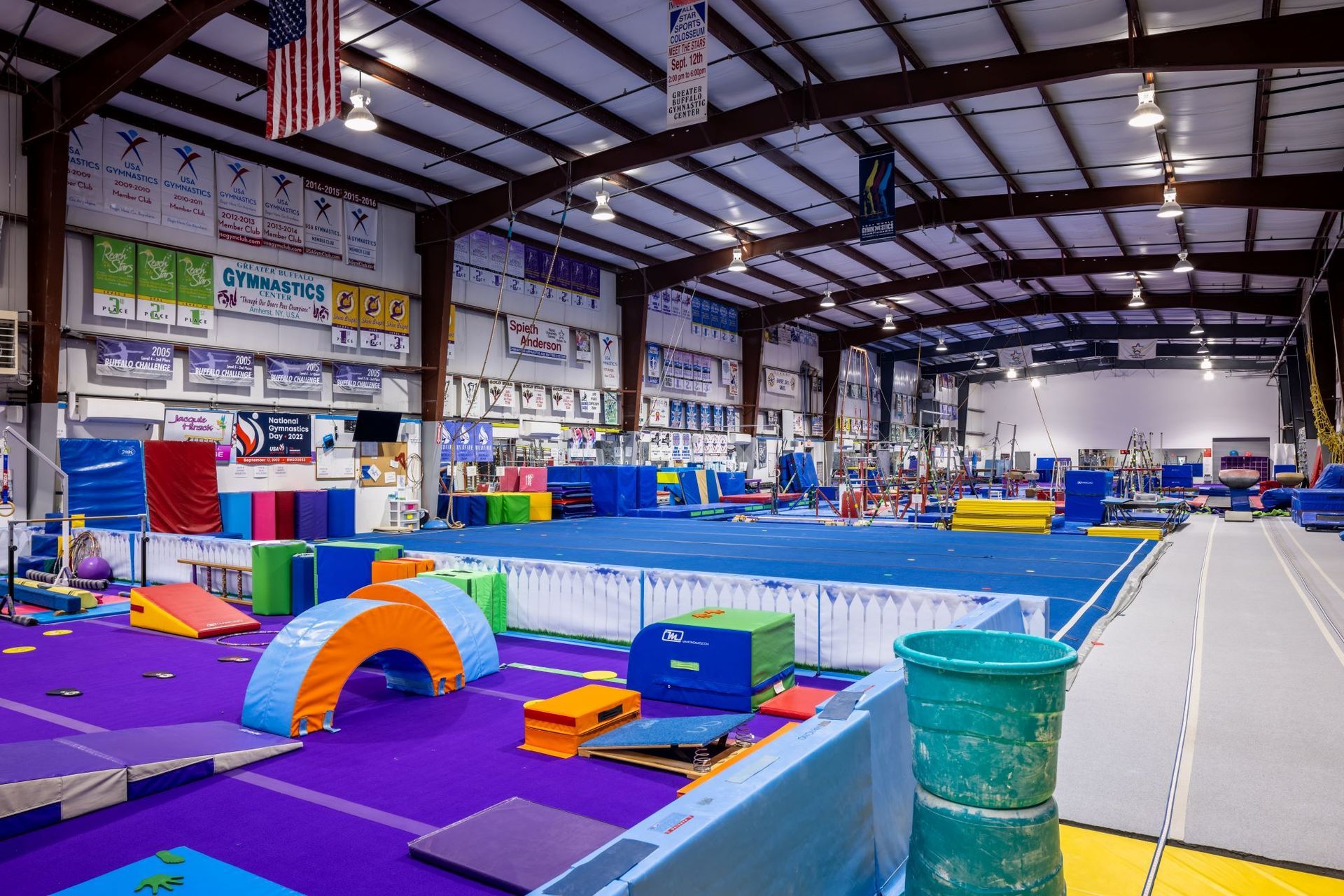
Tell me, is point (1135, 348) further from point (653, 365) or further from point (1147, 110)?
point (1147, 110)

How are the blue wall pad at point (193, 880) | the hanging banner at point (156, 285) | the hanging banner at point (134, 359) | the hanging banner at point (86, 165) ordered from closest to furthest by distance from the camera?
the blue wall pad at point (193, 880), the hanging banner at point (86, 165), the hanging banner at point (134, 359), the hanging banner at point (156, 285)

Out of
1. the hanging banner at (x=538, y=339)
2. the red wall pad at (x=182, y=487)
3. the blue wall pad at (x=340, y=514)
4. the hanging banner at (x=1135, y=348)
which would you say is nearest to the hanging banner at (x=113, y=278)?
the red wall pad at (x=182, y=487)

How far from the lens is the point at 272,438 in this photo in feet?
51.0

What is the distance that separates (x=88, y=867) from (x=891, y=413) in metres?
Result: 36.1

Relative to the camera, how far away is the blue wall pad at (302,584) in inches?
340

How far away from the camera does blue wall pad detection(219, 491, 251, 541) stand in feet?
46.7

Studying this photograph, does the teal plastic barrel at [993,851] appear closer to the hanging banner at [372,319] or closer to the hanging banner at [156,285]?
the hanging banner at [156,285]

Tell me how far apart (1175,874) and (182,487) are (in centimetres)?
1475

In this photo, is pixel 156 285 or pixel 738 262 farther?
pixel 738 262

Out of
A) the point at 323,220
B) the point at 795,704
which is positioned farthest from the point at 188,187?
the point at 795,704

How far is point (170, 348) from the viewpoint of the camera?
45.9 ft

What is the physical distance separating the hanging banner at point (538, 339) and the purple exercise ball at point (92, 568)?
10.7 meters

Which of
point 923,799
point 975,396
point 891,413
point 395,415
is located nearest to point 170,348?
point 395,415

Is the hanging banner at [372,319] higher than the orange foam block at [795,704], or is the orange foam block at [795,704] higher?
the hanging banner at [372,319]
